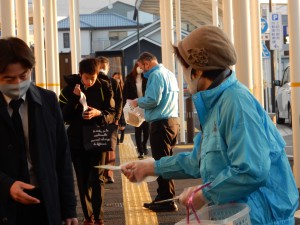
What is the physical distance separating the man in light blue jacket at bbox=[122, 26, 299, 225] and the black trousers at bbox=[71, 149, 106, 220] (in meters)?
4.67

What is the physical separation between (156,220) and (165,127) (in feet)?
3.67

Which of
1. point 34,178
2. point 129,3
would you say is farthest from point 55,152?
point 129,3

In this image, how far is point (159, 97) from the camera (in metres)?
8.84

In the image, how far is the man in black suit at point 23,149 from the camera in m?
3.93

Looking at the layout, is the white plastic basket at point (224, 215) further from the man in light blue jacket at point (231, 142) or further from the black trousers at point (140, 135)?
the black trousers at point (140, 135)

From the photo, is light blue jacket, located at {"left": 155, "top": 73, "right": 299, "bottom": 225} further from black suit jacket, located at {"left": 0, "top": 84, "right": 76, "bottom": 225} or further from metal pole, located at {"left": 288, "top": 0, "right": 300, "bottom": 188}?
metal pole, located at {"left": 288, "top": 0, "right": 300, "bottom": 188}

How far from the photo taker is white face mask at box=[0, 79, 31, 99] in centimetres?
398

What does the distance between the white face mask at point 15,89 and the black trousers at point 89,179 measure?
387 cm

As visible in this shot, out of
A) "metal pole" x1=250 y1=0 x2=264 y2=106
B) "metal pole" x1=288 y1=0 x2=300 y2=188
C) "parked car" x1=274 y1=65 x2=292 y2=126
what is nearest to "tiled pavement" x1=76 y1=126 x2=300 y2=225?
"metal pole" x1=288 y1=0 x2=300 y2=188

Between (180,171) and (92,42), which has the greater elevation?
(92,42)

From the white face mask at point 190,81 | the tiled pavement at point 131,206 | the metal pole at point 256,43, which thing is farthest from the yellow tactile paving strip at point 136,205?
the white face mask at point 190,81

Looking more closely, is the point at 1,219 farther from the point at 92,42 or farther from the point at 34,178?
the point at 92,42

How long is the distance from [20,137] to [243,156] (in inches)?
57.1

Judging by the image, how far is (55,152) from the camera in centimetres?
421
